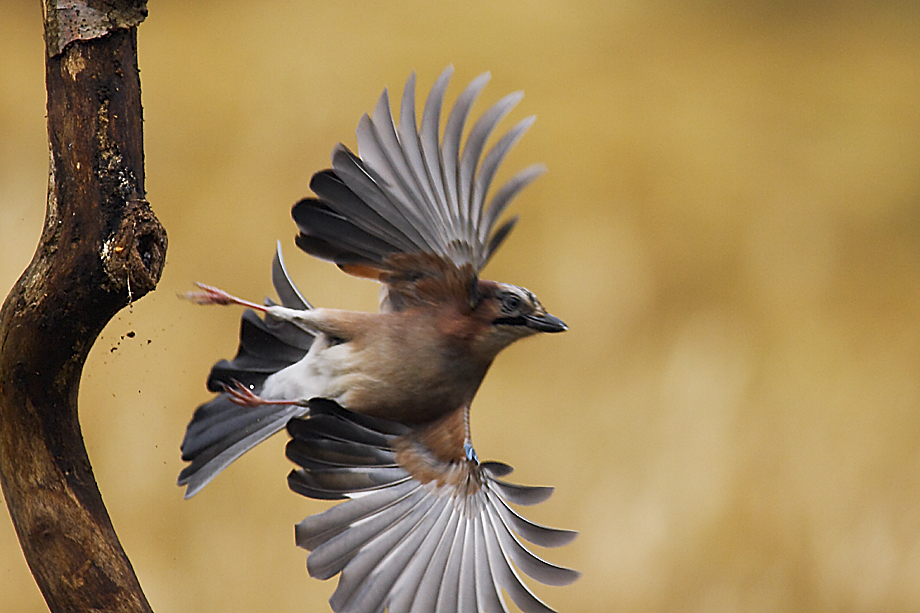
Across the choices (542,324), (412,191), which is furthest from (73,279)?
(542,324)

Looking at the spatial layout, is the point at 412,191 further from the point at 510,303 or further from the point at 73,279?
the point at 73,279

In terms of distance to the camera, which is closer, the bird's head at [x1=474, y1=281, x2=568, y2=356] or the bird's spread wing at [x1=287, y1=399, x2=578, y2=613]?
the bird's spread wing at [x1=287, y1=399, x2=578, y2=613]

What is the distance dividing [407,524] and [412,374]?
0.34 m

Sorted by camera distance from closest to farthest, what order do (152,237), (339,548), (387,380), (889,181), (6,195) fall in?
(152,237), (339,548), (387,380), (6,195), (889,181)

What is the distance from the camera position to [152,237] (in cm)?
188

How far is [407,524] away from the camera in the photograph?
92.7 inches

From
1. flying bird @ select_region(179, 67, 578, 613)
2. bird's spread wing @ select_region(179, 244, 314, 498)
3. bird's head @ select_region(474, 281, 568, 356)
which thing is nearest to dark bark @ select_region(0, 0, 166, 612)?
flying bird @ select_region(179, 67, 578, 613)

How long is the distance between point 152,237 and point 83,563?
0.64 m

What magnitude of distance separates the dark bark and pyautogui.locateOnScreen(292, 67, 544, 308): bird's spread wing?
48 centimetres

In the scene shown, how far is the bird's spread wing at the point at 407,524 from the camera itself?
2234 mm

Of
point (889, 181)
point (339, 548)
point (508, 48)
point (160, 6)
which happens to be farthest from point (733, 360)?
point (160, 6)

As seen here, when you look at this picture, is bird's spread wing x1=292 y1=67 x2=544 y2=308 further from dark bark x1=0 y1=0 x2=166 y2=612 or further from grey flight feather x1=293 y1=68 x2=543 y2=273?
dark bark x1=0 y1=0 x2=166 y2=612

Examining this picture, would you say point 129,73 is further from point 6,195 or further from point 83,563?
point 6,195

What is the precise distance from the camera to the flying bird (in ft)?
7.40
